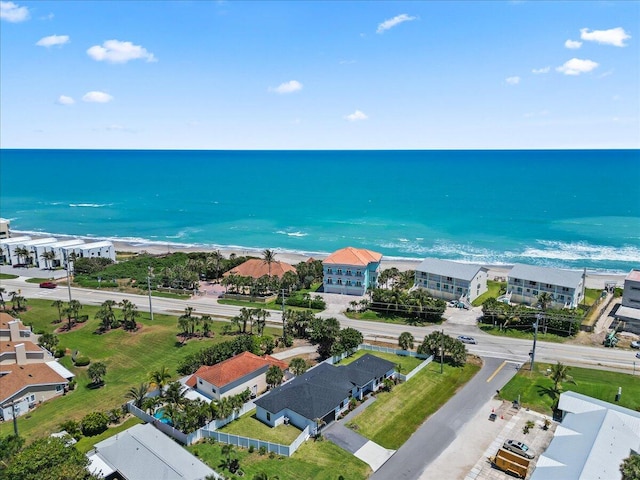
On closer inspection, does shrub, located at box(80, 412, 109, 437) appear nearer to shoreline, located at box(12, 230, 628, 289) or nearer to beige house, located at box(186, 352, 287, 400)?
beige house, located at box(186, 352, 287, 400)

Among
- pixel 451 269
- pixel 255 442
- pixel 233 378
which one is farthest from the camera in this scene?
pixel 451 269

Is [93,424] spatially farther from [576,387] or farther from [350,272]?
[350,272]

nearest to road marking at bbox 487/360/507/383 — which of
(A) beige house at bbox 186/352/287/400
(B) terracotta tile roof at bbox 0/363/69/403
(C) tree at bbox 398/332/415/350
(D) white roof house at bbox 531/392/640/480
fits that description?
(D) white roof house at bbox 531/392/640/480

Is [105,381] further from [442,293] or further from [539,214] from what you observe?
[539,214]

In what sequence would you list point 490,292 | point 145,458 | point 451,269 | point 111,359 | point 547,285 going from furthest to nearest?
point 490,292 < point 451,269 < point 547,285 < point 111,359 < point 145,458

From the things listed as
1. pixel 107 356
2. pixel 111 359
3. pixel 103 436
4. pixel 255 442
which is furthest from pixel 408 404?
pixel 107 356

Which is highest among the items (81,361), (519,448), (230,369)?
(230,369)

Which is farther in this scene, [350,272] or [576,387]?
[350,272]
